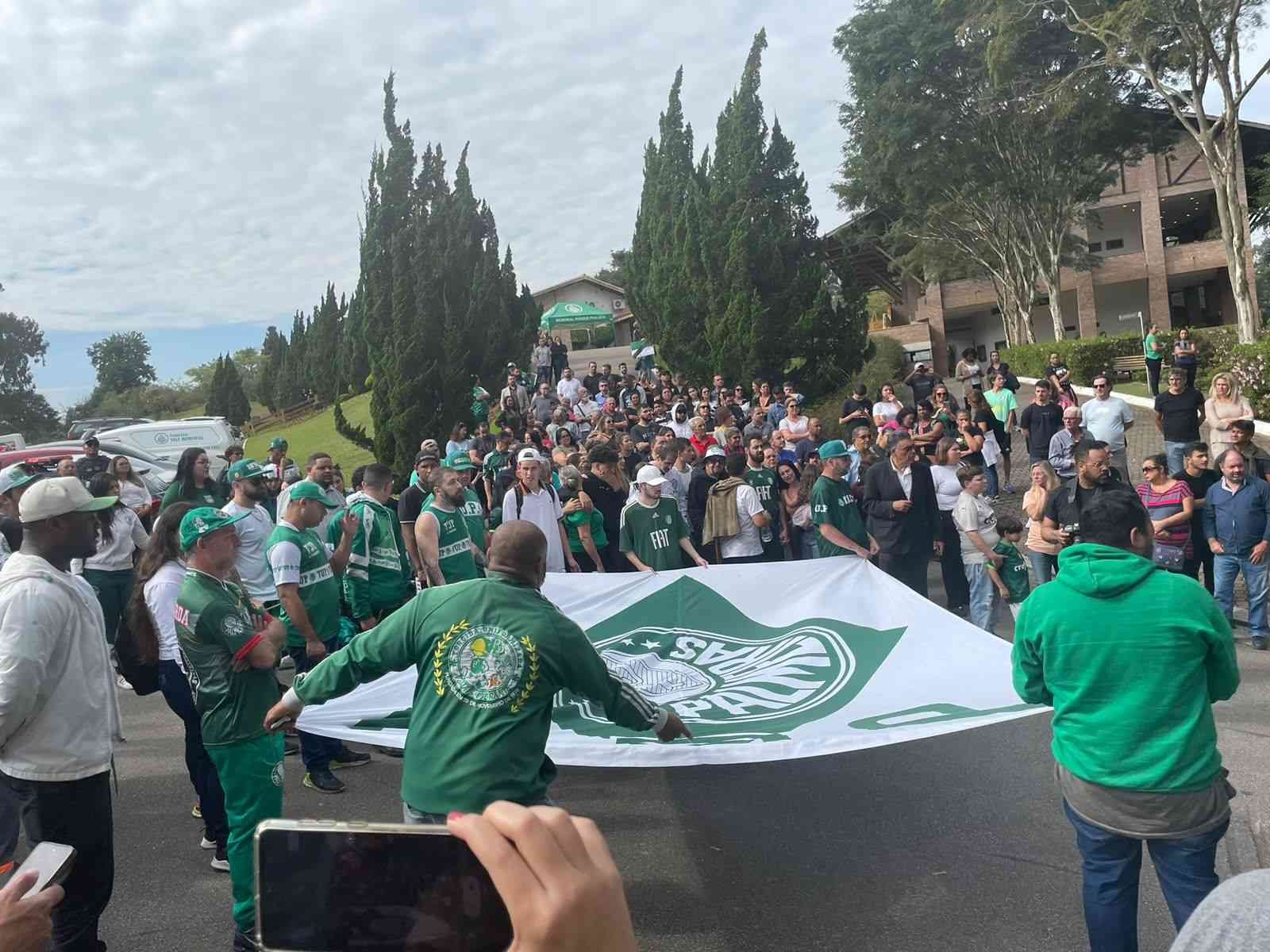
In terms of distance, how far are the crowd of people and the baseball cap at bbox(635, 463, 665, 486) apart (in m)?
0.02

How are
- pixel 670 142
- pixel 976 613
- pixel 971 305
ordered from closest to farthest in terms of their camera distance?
pixel 976 613
pixel 670 142
pixel 971 305

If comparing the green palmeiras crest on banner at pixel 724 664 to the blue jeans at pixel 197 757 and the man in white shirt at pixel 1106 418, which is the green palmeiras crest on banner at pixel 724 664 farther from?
the man in white shirt at pixel 1106 418

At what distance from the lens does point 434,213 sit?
2286 centimetres

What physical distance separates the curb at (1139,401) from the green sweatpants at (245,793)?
43.8ft

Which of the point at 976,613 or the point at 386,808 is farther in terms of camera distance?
the point at 976,613

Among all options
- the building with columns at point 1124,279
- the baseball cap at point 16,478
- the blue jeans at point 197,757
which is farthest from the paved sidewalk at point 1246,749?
the building with columns at point 1124,279

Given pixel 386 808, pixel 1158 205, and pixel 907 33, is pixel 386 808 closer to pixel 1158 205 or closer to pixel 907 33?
pixel 907 33

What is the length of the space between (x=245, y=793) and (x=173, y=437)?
24293 mm

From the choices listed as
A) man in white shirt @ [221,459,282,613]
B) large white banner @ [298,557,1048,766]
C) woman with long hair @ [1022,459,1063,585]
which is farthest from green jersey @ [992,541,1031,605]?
man in white shirt @ [221,459,282,613]

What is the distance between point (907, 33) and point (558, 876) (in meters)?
30.4

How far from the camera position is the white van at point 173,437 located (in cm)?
2534

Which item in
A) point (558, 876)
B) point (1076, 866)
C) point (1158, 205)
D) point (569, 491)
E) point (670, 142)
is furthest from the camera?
point (1158, 205)

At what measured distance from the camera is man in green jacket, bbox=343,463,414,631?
7.24 meters

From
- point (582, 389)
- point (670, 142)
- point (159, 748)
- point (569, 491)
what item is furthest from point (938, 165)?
point (159, 748)
